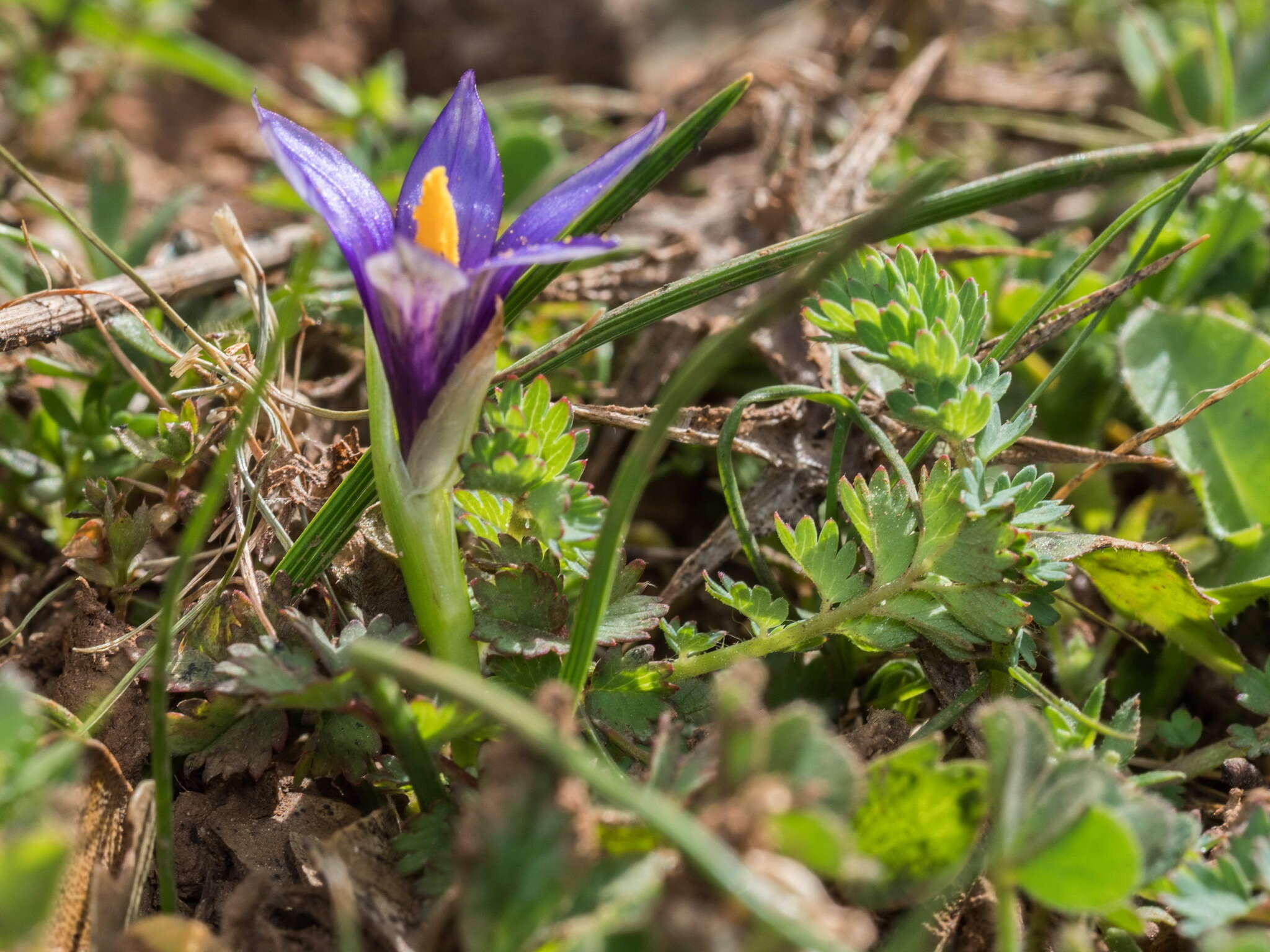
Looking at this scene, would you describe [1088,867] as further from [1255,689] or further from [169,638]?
[169,638]

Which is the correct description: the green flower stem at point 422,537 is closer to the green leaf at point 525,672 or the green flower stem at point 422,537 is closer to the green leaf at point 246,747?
the green leaf at point 525,672

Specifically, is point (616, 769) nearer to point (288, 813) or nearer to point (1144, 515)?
point (288, 813)

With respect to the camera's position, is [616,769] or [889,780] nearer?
[889,780]

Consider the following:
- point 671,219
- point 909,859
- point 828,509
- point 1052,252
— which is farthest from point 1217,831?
point 671,219

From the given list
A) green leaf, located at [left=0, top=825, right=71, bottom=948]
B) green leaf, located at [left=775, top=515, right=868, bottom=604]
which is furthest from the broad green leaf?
green leaf, located at [left=0, top=825, right=71, bottom=948]

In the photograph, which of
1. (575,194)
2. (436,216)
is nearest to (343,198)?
(436,216)

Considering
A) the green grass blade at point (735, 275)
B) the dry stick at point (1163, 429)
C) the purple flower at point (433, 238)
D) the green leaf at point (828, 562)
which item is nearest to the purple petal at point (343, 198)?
the purple flower at point (433, 238)

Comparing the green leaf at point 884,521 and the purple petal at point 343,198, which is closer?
the purple petal at point 343,198
